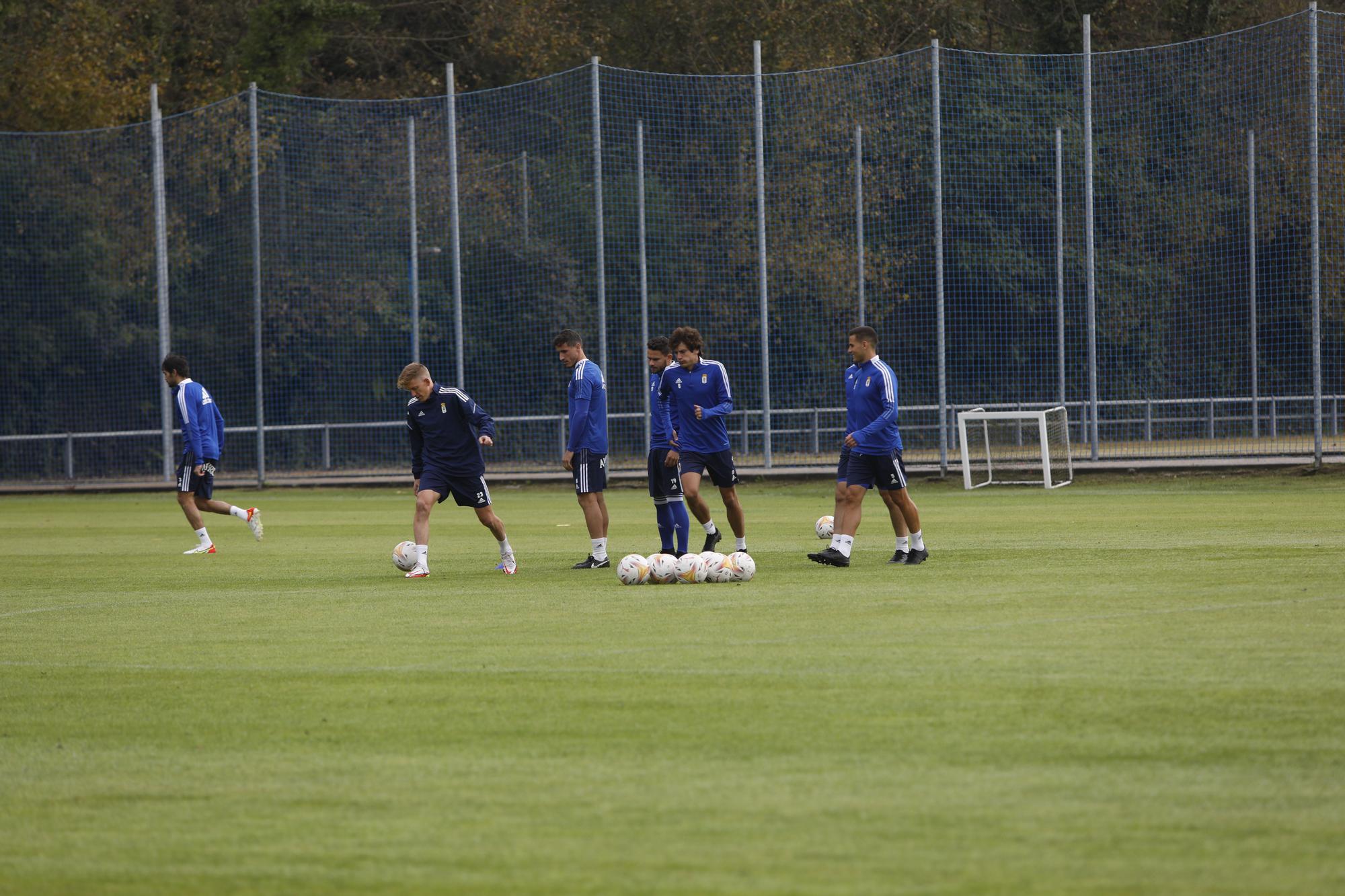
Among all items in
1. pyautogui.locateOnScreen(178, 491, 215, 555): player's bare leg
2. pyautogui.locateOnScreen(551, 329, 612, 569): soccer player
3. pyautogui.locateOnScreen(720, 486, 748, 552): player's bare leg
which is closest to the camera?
pyautogui.locateOnScreen(551, 329, 612, 569): soccer player

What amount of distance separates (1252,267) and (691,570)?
16699 millimetres

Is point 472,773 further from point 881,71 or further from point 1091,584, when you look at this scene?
point 881,71

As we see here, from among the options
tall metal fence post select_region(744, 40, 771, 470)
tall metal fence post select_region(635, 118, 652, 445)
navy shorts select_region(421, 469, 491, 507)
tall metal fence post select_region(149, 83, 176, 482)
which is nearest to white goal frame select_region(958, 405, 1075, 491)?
tall metal fence post select_region(744, 40, 771, 470)

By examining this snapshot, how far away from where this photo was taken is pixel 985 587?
455 inches

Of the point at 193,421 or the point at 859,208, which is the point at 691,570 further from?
the point at 859,208

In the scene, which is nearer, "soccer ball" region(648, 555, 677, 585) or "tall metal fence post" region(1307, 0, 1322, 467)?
"soccer ball" region(648, 555, 677, 585)

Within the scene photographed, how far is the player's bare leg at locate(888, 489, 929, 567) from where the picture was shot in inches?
528

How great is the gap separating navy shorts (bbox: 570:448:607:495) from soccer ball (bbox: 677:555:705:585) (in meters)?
1.75

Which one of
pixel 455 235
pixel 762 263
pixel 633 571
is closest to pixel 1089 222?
pixel 762 263

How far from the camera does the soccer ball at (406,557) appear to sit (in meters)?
13.9

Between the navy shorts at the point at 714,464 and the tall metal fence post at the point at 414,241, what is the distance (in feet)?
50.8

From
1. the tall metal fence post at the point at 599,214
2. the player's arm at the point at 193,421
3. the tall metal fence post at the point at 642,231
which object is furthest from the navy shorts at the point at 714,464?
the tall metal fence post at the point at 642,231

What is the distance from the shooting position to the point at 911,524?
1345 cm

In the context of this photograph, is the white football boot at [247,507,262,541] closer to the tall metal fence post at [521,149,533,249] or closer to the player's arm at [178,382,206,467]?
the player's arm at [178,382,206,467]
